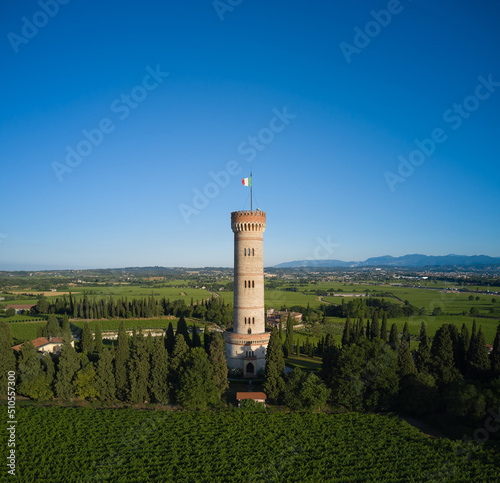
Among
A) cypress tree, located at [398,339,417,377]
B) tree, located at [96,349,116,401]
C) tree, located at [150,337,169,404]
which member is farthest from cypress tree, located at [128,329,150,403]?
cypress tree, located at [398,339,417,377]

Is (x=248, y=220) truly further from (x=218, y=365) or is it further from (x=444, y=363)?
(x=444, y=363)

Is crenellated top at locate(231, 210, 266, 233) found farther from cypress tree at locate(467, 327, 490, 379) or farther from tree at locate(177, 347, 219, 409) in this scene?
cypress tree at locate(467, 327, 490, 379)

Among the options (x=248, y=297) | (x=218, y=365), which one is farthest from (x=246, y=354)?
(x=218, y=365)

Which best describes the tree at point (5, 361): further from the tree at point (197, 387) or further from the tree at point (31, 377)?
the tree at point (197, 387)

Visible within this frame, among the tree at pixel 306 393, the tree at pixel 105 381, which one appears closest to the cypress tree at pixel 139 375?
the tree at pixel 105 381

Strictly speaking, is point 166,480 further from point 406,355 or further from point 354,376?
point 406,355

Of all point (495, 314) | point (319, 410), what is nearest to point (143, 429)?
point (319, 410)
